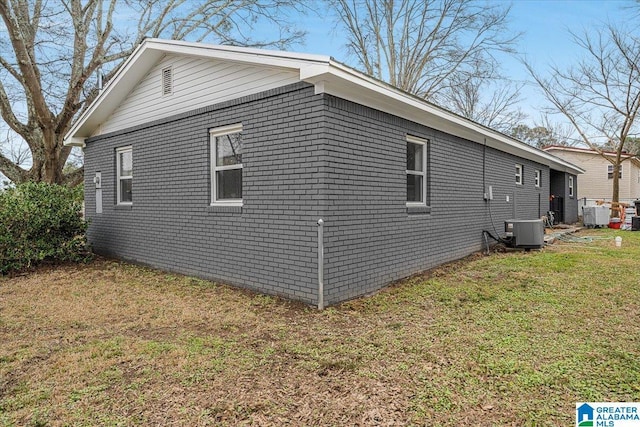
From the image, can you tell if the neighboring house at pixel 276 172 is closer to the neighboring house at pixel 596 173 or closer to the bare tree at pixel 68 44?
the bare tree at pixel 68 44

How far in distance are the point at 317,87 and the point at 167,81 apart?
3.99 m

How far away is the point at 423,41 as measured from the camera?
21.9 m

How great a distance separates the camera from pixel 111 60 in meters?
14.5

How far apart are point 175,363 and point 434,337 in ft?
8.15

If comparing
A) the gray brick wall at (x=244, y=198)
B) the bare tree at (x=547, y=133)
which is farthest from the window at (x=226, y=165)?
the bare tree at (x=547, y=133)

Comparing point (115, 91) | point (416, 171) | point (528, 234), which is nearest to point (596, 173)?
point (528, 234)

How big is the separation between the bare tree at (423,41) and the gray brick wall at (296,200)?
1482 cm

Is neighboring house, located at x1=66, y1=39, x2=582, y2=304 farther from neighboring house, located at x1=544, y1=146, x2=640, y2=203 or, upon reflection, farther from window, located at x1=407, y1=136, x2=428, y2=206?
neighboring house, located at x1=544, y1=146, x2=640, y2=203

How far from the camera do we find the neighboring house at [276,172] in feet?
17.1

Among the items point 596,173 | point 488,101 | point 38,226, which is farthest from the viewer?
point 488,101

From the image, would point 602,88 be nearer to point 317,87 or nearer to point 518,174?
point 518,174

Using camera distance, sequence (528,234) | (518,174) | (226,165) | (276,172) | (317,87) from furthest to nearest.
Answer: (518,174)
(528,234)
(226,165)
(276,172)
(317,87)

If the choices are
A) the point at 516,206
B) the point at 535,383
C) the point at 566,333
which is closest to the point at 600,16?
the point at 516,206

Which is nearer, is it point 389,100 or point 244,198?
point 389,100
